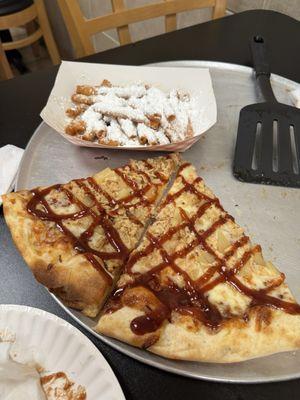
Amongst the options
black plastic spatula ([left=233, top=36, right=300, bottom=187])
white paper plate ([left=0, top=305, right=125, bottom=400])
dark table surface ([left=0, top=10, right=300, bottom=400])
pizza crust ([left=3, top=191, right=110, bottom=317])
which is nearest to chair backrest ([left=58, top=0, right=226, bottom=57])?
dark table surface ([left=0, top=10, right=300, bottom=400])

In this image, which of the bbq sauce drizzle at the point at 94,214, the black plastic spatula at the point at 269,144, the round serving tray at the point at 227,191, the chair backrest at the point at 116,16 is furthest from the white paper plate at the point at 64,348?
the chair backrest at the point at 116,16

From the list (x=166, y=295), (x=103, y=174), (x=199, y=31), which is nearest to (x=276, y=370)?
(x=166, y=295)

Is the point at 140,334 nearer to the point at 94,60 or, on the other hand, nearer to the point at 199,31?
the point at 94,60

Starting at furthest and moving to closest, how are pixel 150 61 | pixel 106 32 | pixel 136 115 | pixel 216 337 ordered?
1. pixel 106 32
2. pixel 150 61
3. pixel 136 115
4. pixel 216 337

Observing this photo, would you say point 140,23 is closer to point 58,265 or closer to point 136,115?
point 136,115

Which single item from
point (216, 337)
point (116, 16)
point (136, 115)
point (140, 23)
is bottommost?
point (216, 337)

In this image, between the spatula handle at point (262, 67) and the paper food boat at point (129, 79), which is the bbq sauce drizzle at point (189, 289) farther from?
the spatula handle at point (262, 67)

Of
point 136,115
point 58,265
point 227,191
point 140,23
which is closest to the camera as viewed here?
point 58,265

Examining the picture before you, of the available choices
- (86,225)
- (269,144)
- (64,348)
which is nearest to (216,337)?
(64,348)
